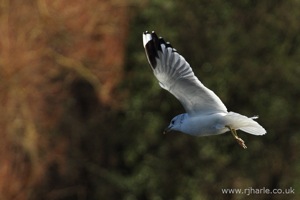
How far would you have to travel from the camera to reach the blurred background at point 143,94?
9688mm

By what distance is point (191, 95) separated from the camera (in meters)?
5.86

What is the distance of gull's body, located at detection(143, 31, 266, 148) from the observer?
5.79 m

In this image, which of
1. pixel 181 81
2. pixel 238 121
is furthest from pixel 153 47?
pixel 238 121

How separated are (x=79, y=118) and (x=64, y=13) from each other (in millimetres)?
917

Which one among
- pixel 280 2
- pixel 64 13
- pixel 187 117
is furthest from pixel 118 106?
pixel 187 117

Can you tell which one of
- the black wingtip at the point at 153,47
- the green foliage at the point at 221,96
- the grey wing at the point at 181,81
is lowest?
the green foliage at the point at 221,96

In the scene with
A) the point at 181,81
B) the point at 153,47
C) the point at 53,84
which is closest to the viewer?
the point at 181,81

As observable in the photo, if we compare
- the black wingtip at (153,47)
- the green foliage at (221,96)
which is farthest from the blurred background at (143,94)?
the black wingtip at (153,47)

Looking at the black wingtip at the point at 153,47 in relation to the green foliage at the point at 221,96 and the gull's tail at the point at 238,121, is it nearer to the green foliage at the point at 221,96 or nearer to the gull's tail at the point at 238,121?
the gull's tail at the point at 238,121

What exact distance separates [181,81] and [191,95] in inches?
3.5

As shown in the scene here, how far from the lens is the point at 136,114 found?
9992mm

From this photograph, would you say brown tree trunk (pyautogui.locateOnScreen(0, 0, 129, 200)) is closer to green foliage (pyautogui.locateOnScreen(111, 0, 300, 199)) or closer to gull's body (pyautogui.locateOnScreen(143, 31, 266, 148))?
green foliage (pyautogui.locateOnScreen(111, 0, 300, 199))

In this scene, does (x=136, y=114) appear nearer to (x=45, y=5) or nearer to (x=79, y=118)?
(x=79, y=118)

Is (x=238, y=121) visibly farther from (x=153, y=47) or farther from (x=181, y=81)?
(x=153, y=47)
